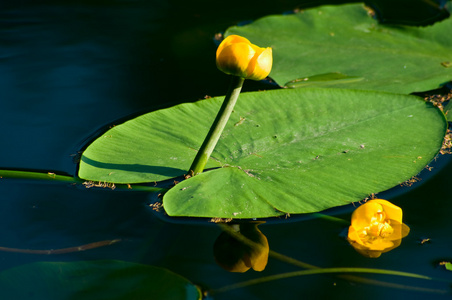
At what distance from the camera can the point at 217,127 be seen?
1399mm

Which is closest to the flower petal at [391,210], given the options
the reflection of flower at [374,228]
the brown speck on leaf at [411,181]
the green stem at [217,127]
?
the reflection of flower at [374,228]

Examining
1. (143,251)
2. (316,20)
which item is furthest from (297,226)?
(316,20)

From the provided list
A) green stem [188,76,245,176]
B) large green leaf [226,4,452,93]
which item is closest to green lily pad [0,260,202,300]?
green stem [188,76,245,176]

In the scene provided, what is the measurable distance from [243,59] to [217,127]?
0.22m

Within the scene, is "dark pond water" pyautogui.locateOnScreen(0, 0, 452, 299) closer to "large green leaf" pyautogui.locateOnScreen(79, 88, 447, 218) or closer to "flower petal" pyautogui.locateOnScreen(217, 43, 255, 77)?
"large green leaf" pyautogui.locateOnScreen(79, 88, 447, 218)

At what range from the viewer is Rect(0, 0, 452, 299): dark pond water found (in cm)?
125

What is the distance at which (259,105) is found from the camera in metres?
1.78

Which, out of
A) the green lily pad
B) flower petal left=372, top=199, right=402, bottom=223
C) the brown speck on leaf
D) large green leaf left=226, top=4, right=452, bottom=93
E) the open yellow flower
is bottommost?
the brown speck on leaf

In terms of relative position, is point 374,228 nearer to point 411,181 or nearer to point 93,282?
point 411,181

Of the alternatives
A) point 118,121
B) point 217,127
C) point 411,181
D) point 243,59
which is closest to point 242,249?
point 217,127

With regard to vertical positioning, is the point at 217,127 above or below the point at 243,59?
below

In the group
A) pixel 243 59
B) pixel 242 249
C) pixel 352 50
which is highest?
pixel 243 59

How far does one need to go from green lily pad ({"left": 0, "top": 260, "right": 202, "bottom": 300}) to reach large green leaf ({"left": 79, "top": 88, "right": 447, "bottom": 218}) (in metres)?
0.22

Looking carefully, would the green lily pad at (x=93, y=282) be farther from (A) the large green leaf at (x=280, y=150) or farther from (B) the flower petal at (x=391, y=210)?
(B) the flower petal at (x=391, y=210)
